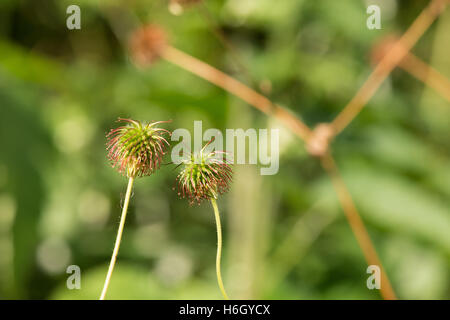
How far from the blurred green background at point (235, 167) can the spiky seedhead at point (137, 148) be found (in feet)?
0.86

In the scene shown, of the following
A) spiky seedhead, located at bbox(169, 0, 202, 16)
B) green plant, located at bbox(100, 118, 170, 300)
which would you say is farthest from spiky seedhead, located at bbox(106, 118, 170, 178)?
spiky seedhead, located at bbox(169, 0, 202, 16)

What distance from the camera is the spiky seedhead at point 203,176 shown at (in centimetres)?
37

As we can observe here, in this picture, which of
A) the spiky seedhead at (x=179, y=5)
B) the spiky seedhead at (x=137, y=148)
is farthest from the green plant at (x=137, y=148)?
the spiky seedhead at (x=179, y=5)

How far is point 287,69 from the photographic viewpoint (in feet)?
3.71

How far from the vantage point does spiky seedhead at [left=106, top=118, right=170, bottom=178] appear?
0.36 m

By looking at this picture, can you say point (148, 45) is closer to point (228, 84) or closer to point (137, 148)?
point (228, 84)

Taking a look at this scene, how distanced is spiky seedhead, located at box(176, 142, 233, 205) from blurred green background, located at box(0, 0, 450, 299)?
25 cm

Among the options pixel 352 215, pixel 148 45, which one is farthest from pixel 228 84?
pixel 352 215

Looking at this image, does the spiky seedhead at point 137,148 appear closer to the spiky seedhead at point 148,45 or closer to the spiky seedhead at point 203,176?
the spiky seedhead at point 203,176

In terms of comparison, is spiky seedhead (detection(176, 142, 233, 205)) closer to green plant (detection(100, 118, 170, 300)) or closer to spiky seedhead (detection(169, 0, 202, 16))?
green plant (detection(100, 118, 170, 300))
